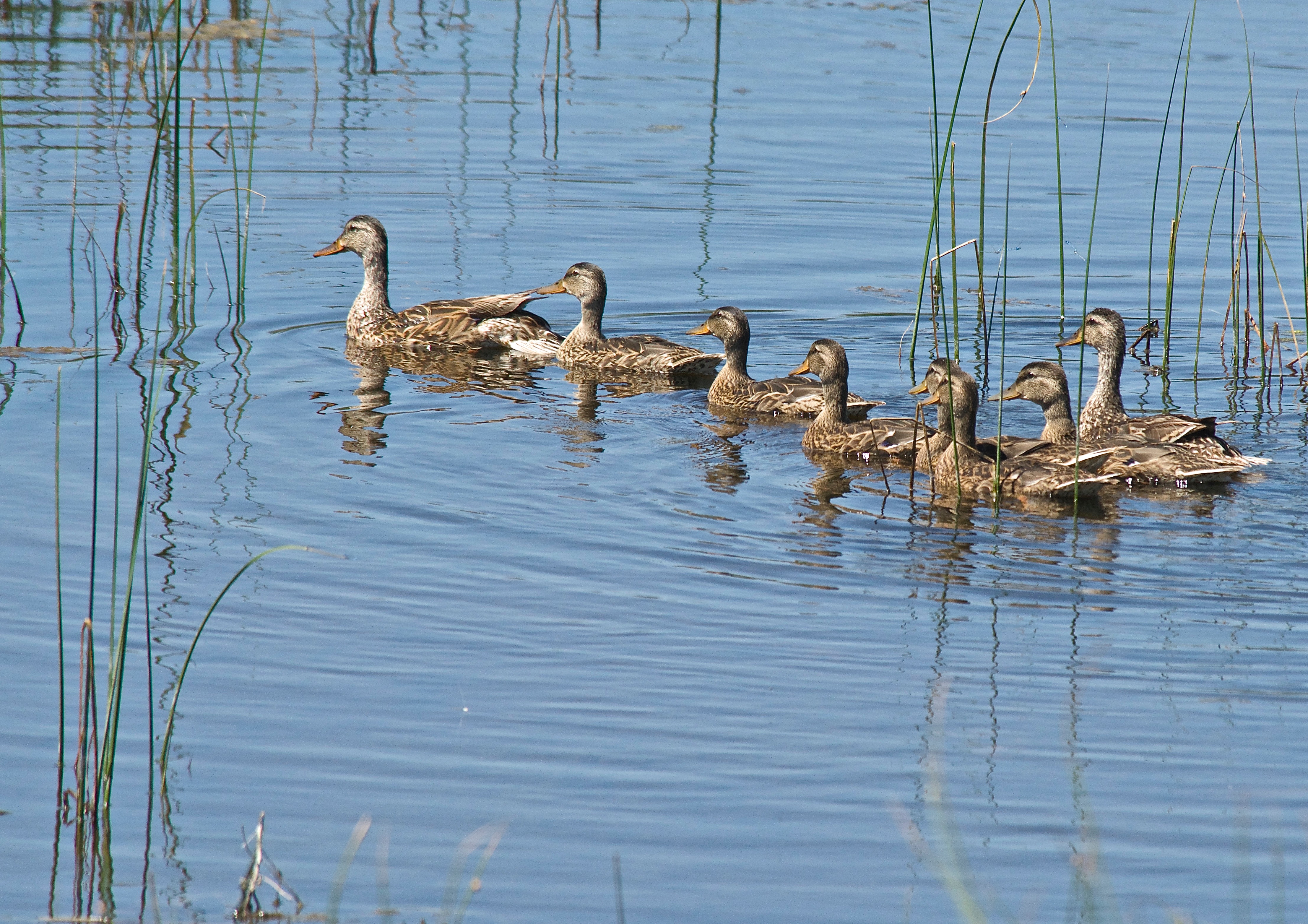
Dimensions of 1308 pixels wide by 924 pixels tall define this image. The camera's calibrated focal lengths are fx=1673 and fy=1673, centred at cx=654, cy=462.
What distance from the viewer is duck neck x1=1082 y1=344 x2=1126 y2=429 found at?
9.02 m

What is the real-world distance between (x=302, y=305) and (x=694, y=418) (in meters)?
3.50

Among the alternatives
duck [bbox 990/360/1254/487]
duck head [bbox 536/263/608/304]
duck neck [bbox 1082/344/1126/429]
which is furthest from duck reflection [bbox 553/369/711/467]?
duck neck [bbox 1082/344/1126/429]

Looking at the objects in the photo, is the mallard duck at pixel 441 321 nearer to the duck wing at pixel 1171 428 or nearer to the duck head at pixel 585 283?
the duck head at pixel 585 283

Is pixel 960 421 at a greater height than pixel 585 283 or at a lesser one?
lesser

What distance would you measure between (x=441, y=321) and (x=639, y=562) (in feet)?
14.9

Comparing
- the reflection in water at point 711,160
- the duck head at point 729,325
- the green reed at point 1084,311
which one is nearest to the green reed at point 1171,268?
the green reed at point 1084,311

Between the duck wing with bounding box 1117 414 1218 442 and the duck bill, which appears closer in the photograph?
the duck wing with bounding box 1117 414 1218 442

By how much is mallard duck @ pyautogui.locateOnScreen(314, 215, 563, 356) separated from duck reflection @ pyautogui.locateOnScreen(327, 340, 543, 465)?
0.08 metres

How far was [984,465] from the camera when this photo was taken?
817cm

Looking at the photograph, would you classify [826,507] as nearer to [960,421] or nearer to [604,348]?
Answer: [960,421]

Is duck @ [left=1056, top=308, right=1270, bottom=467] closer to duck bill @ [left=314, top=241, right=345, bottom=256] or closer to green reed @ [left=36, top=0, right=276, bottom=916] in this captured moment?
green reed @ [left=36, top=0, right=276, bottom=916]

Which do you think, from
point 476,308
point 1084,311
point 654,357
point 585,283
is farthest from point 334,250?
point 1084,311

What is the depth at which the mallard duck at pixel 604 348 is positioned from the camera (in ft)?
34.8

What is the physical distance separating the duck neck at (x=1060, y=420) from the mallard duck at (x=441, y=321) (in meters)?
3.62
